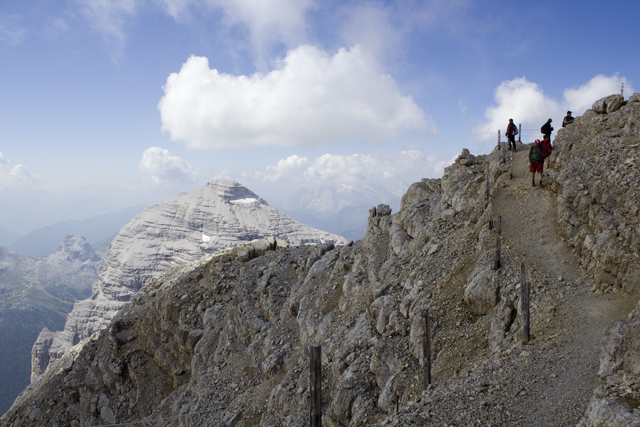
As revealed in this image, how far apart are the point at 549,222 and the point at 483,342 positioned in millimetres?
9365

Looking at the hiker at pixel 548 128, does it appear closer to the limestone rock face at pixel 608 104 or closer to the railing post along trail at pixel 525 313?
the limestone rock face at pixel 608 104

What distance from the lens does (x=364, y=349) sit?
20.3 metres

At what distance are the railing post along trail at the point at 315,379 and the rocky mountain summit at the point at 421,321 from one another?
111 inches

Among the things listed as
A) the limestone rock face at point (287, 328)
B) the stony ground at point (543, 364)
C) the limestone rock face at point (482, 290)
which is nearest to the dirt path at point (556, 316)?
the stony ground at point (543, 364)

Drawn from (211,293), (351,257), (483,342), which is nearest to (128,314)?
(211,293)

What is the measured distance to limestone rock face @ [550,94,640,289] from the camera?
53.5ft

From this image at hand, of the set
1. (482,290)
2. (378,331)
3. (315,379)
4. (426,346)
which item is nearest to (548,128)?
(482,290)

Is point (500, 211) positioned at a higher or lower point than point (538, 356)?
higher

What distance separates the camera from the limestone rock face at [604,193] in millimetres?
16312

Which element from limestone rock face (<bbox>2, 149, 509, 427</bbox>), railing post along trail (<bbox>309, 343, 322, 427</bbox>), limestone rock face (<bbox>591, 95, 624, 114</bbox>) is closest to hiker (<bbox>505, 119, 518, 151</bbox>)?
limestone rock face (<bbox>2, 149, 509, 427</bbox>)

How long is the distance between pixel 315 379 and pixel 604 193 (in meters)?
18.6

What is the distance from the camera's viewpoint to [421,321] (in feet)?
59.8

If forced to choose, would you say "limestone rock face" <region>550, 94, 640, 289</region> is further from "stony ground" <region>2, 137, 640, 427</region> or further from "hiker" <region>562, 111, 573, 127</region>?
"hiker" <region>562, 111, 573, 127</region>

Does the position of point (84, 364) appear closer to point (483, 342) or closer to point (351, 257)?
point (351, 257)
